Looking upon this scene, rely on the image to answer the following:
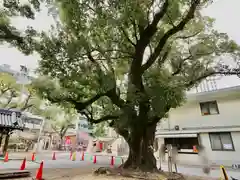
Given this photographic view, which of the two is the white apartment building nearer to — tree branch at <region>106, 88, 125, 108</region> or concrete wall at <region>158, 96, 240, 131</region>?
concrete wall at <region>158, 96, 240, 131</region>

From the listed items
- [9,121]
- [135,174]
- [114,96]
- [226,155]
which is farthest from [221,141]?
[9,121]

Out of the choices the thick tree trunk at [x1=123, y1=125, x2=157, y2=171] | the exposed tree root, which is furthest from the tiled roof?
the thick tree trunk at [x1=123, y1=125, x2=157, y2=171]

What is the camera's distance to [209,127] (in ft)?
36.0

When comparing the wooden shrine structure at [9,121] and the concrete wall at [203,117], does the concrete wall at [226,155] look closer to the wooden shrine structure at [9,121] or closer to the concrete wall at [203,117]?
the concrete wall at [203,117]

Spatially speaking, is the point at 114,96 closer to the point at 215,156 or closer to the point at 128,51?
the point at 128,51

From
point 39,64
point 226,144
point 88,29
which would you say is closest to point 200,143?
point 226,144

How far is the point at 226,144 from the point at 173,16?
923 cm

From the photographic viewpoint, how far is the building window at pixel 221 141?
33.3 ft

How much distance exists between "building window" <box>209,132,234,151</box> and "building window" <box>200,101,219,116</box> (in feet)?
5.23

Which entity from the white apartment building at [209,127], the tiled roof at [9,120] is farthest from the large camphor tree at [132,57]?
the white apartment building at [209,127]

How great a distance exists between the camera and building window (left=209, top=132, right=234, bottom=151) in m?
10.1

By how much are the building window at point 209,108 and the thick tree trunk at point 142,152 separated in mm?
6780

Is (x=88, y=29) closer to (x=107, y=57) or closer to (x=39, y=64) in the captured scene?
(x=107, y=57)

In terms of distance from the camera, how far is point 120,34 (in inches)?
281
